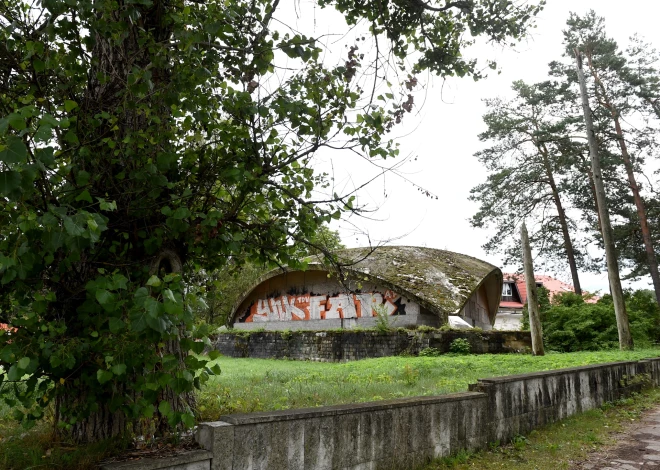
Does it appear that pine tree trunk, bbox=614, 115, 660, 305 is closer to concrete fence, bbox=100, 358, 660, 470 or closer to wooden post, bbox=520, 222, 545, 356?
wooden post, bbox=520, 222, 545, 356

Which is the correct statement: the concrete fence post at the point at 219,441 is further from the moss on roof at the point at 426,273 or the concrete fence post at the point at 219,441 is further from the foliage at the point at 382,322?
the moss on roof at the point at 426,273

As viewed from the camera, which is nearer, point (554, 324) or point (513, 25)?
point (513, 25)

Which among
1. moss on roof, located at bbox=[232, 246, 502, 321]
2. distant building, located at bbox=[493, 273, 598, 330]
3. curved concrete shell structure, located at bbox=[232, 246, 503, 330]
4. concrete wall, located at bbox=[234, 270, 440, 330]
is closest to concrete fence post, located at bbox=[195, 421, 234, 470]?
curved concrete shell structure, located at bbox=[232, 246, 503, 330]

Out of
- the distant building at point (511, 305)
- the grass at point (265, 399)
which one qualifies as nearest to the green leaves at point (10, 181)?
the grass at point (265, 399)

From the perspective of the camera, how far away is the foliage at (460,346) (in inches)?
688

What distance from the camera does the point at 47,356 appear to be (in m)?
3.07

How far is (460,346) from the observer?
57.8ft

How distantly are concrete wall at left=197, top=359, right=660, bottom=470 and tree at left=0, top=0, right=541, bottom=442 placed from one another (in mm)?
569

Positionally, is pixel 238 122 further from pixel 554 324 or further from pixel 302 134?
pixel 554 324

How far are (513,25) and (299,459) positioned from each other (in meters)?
5.56

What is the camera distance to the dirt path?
18.4ft

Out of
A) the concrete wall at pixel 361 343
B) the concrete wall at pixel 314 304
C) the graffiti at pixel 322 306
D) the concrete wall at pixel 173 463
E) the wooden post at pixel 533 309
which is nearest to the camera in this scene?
the concrete wall at pixel 173 463

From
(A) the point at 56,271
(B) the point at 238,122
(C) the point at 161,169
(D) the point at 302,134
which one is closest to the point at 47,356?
(A) the point at 56,271

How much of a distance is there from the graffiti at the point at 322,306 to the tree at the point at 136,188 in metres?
17.9
